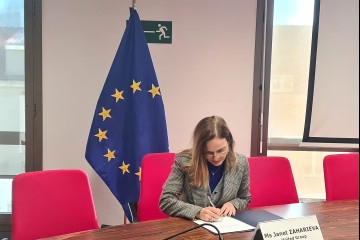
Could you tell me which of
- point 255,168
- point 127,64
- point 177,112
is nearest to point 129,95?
point 127,64

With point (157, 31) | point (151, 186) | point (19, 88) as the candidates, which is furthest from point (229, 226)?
point (19, 88)

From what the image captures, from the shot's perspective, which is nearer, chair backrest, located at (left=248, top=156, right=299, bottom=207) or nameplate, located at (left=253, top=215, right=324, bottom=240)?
nameplate, located at (left=253, top=215, right=324, bottom=240)

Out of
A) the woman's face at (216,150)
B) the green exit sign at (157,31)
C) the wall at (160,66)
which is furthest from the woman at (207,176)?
the green exit sign at (157,31)

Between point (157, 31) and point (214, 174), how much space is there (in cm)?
158

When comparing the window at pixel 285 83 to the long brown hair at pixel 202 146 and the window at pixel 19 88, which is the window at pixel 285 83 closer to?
the long brown hair at pixel 202 146

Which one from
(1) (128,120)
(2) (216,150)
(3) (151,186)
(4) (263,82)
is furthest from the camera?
(4) (263,82)

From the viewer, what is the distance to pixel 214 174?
74.2 inches

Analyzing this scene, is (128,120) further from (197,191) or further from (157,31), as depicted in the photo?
(197,191)

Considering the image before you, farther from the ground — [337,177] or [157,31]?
[157,31]

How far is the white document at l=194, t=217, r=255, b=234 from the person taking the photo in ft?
4.87

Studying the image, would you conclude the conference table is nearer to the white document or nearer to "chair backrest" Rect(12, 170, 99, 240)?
the white document

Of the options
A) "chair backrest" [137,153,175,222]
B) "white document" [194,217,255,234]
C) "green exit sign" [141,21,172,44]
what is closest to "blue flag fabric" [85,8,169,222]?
"green exit sign" [141,21,172,44]

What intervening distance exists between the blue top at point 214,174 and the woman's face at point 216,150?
6 centimetres

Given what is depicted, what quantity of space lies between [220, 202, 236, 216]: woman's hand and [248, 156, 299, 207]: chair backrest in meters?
0.45
